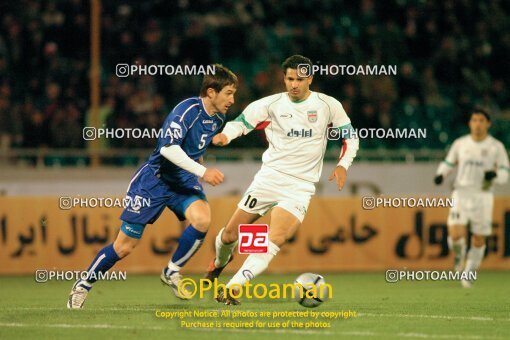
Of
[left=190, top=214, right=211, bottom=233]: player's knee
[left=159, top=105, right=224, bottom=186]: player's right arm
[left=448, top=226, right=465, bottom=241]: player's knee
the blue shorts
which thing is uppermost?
[left=159, top=105, right=224, bottom=186]: player's right arm

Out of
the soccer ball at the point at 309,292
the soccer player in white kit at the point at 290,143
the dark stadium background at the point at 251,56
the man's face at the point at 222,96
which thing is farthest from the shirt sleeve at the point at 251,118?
the dark stadium background at the point at 251,56

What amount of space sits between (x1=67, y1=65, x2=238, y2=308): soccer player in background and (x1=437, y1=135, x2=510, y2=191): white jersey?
483 centimetres

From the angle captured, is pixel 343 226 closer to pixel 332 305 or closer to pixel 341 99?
pixel 341 99

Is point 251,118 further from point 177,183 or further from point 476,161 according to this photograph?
point 476,161

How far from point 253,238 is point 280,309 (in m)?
0.73

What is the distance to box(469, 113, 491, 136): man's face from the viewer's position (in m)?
13.5

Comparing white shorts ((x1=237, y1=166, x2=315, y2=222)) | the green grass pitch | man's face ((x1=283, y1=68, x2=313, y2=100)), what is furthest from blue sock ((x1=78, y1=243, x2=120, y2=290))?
man's face ((x1=283, y1=68, x2=313, y2=100))

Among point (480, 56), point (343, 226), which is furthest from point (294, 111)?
point (480, 56)

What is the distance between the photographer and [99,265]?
30.2 feet

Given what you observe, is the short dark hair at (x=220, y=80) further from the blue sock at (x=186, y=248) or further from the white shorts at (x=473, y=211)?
the white shorts at (x=473, y=211)

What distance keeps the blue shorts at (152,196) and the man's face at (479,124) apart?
202 inches

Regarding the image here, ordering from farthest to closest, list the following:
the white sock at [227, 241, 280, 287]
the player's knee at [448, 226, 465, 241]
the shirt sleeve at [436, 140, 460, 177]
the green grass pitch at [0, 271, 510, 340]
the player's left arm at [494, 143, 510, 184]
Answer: the player's knee at [448, 226, 465, 241] → the shirt sleeve at [436, 140, 460, 177] → the player's left arm at [494, 143, 510, 184] → the white sock at [227, 241, 280, 287] → the green grass pitch at [0, 271, 510, 340]

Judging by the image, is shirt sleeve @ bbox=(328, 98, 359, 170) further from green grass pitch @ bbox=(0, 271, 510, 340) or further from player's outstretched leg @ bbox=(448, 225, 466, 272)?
player's outstretched leg @ bbox=(448, 225, 466, 272)

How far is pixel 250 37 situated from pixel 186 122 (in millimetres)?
9758
